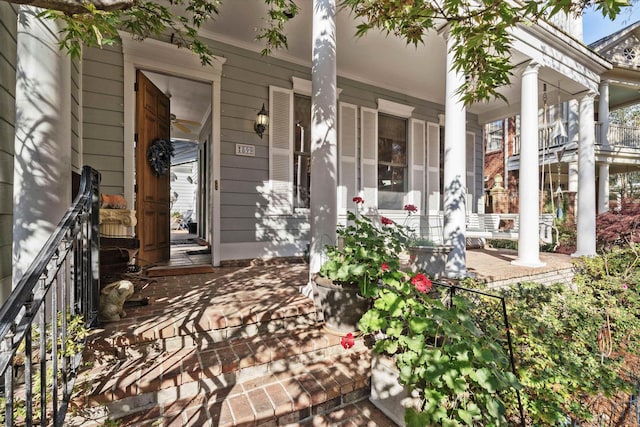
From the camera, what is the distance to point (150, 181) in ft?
12.9

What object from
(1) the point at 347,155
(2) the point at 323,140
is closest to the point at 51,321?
(2) the point at 323,140

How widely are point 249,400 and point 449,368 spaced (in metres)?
1.14

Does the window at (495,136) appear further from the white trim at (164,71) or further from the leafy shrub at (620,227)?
the white trim at (164,71)

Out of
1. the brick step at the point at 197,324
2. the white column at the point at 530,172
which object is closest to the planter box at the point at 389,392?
the brick step at the point at 197,324

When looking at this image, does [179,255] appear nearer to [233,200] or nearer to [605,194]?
[233,200]

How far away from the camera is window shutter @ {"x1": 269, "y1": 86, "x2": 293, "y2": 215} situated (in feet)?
14.8

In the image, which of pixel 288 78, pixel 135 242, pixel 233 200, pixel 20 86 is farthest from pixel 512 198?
pixel 20 86

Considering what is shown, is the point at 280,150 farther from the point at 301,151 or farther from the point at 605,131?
the point at 605,131

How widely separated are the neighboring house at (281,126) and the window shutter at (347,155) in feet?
0.08

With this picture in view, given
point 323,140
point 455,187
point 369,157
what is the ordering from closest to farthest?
1. point 323,140
2. point 455,187
3. point 369,157

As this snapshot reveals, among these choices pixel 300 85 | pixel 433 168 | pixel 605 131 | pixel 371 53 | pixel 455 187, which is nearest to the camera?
pixel 455 187

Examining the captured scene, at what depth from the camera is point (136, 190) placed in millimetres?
3672

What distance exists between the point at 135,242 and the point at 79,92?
2.01 m

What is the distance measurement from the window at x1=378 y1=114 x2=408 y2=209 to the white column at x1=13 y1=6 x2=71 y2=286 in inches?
196
